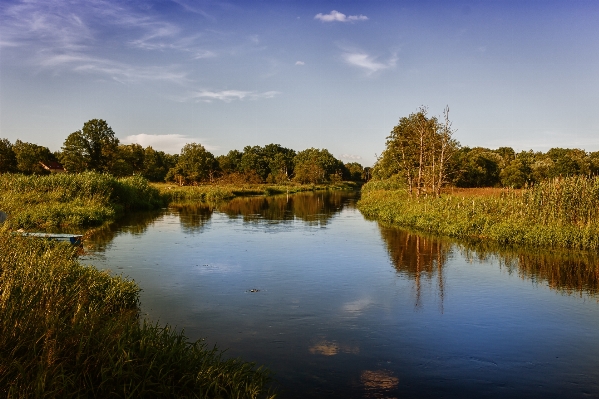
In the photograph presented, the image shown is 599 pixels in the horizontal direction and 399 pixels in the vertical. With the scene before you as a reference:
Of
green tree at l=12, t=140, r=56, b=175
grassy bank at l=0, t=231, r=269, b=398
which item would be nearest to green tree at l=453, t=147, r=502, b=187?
grassy bank at l=0, t=231, r=269, b=398

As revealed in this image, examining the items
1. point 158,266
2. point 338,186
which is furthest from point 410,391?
point 338,186

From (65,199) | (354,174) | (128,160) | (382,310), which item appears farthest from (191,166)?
(354,174)

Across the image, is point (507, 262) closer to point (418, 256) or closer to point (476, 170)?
point (418, 256)

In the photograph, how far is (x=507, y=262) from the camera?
61.0 ft

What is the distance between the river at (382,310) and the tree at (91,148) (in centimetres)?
5492

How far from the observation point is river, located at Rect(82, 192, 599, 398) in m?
8.20

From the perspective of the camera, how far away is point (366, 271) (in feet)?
56.2

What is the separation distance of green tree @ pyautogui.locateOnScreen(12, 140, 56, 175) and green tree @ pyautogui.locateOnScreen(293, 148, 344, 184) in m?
56.1

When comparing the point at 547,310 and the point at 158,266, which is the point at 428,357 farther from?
the point at 158,266

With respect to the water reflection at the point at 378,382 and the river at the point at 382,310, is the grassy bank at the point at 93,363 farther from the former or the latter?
the water reflection at the point at 378,382

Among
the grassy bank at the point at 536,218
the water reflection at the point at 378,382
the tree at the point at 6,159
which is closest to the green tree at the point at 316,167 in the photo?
the tree at the point at 6,159

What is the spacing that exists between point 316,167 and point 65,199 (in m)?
87.8

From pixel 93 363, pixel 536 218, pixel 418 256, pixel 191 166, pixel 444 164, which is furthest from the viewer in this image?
pixel 191 166

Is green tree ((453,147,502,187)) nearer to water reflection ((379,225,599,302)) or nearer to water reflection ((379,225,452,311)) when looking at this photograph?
water reflection ((379,225,452,311))
